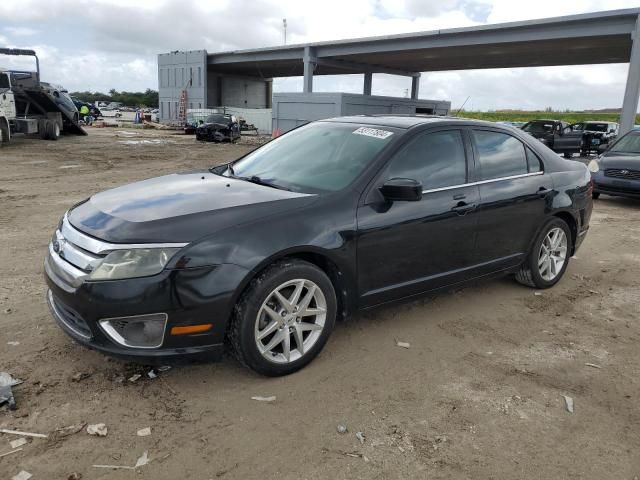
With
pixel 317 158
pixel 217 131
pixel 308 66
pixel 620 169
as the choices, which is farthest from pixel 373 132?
pixel 308 66

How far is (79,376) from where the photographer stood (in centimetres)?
323

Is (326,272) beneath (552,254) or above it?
above

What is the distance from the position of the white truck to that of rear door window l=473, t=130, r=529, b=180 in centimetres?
1917

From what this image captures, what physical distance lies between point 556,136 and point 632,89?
302 cm

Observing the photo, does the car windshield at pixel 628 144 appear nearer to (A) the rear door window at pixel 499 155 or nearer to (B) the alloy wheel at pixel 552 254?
(B) the alloy wheel at pixel 552 254

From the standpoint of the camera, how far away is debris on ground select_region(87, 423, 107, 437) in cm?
271

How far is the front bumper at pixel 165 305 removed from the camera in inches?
112

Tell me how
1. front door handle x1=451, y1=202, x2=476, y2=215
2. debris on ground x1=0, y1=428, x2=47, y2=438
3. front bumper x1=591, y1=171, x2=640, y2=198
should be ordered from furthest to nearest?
front bumper x1=591, y1=171, x2=640, y2=198
front door handle x1=451, y1=202, x2=476, y2=215
debris on ground x1=0, y1=428, x2=47, y2=438

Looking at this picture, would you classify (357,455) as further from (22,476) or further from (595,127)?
(595,127)

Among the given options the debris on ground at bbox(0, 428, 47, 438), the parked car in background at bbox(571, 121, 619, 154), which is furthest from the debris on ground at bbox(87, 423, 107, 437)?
the parked car in background at bbox(571, 121, 619, 154)

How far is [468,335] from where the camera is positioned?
162 inches

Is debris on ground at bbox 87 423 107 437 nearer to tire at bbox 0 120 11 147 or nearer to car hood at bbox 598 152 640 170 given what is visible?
car hood at bbox 598 152 640 170

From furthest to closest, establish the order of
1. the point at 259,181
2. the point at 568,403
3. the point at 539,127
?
the point at 539,127
the point at 259,181
the point at 568,403

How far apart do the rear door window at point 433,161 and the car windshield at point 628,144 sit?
8.39m
